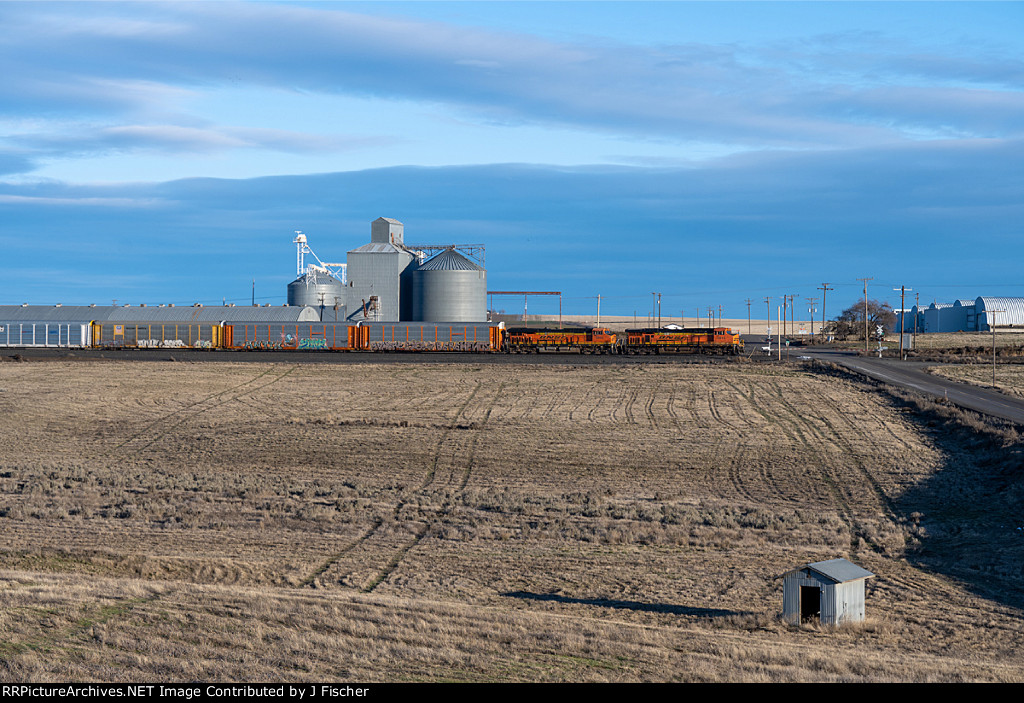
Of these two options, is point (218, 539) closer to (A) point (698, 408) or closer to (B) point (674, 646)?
(B) point (674, 646)

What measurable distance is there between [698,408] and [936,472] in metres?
18.4

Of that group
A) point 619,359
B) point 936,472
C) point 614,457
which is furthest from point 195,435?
point 619,359

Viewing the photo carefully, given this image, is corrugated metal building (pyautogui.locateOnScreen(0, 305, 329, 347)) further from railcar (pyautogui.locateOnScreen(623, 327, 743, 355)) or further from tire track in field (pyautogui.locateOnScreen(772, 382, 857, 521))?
tire track in field (pyautogui.locateOnScreen(772, 382, 857, 521))

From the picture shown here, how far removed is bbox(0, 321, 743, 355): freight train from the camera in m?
91.1

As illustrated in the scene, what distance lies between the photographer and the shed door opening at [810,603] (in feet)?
48.1

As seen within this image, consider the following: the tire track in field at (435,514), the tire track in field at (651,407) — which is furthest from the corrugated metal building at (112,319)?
the tire track in field at (435,514)

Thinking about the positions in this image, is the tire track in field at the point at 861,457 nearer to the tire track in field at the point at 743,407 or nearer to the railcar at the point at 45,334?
the tire track in field at the point at 743,407

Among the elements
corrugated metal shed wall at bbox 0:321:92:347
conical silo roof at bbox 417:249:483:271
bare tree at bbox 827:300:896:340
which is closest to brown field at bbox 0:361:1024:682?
corrugated metal shed wall at bbox 0:321:92:347

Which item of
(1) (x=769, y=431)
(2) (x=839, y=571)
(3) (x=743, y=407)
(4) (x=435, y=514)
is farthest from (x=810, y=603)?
(3) (x=743, y=407)

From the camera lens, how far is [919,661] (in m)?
12.2

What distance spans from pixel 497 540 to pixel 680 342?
7544 cm

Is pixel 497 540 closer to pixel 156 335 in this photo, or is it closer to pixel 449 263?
pixel 156 335

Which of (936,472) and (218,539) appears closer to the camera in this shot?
(218,539)
